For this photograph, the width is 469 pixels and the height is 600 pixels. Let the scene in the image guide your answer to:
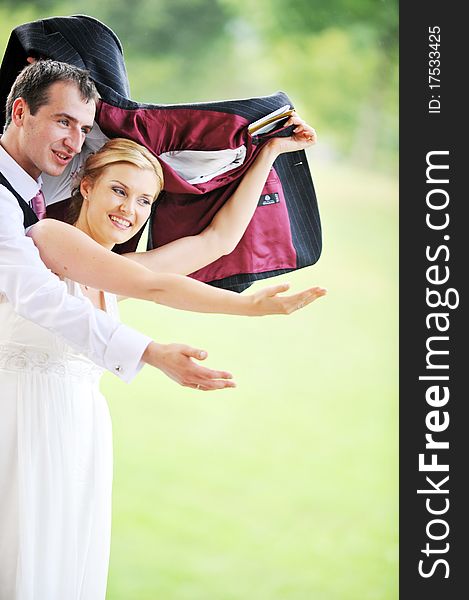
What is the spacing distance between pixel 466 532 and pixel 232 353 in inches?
50.8

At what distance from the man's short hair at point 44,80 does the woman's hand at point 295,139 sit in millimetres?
507

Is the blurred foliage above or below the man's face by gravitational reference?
above

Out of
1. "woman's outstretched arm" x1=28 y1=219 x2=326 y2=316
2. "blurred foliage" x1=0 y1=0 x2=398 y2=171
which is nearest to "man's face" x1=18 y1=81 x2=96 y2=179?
"woman's outstretched arm" x1=28 y1=219 x2=326 y2=316

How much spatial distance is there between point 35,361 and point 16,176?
431 millimetres

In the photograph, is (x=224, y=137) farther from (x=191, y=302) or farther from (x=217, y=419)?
(x=217, y=419)

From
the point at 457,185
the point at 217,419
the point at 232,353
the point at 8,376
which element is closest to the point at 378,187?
the point at 457,185

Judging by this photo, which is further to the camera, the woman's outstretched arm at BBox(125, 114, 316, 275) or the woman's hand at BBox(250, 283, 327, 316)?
the woman's outstretched arm at BBox(125, 114, 316, 275)

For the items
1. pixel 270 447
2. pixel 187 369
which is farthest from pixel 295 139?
pixel 270 447

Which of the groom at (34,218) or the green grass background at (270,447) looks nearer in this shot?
the groom at (34,218)

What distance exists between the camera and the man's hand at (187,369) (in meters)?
1.83

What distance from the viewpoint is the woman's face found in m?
2.27

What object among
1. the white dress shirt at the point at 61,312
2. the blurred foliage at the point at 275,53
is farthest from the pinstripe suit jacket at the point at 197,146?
the blurred foliage at the point at 275,53

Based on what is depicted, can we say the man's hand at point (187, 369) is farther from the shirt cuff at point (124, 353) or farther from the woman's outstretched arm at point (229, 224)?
the woman's outstretched arm at point (229, 224)

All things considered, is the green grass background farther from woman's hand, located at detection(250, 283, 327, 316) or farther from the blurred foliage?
woman's hand, located at detection(250, 283, 327, 316)
